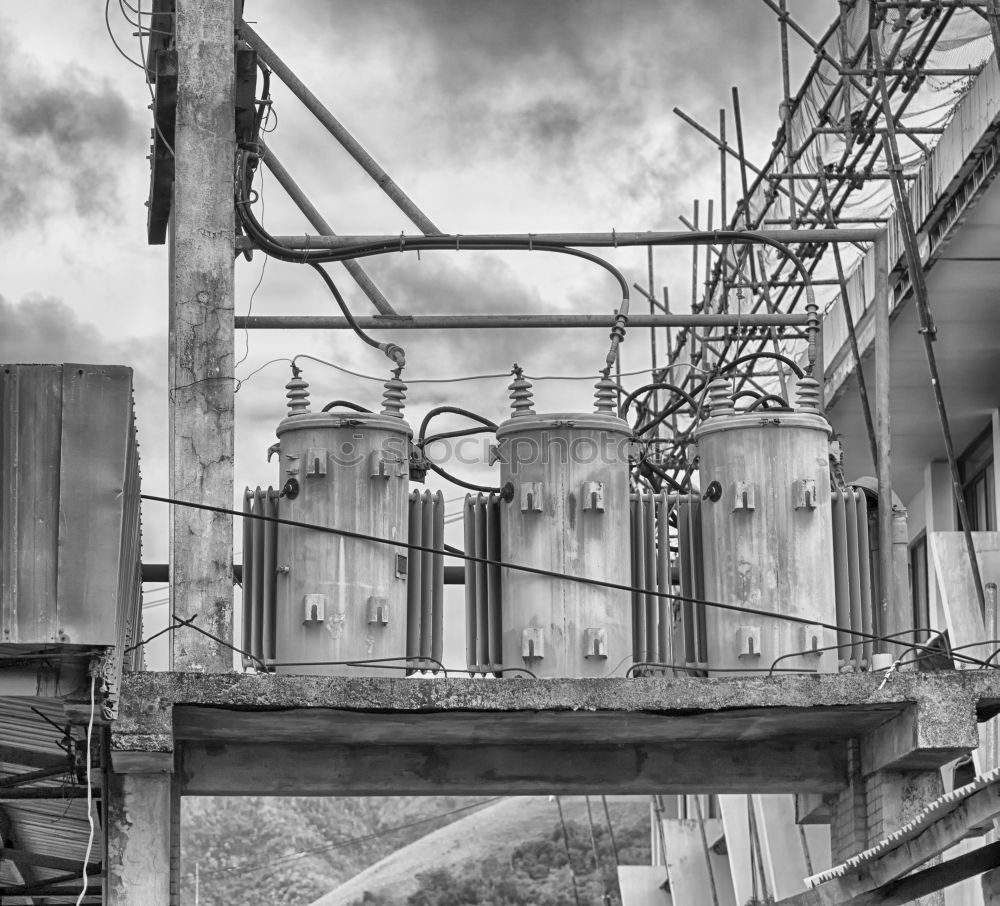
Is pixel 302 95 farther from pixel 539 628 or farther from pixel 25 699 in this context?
pixel 25 699

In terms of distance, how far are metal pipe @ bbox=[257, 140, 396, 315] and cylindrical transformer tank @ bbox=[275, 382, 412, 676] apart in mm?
1892

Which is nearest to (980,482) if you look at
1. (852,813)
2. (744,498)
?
(744,498)

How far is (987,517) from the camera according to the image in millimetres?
22109

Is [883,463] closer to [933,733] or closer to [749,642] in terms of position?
[749,642]

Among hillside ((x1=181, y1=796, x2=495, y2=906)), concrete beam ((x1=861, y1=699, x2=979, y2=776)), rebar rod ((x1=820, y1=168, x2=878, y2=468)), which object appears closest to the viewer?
concrete beam ((x1=861, y1=699, x2=979, y2=776))

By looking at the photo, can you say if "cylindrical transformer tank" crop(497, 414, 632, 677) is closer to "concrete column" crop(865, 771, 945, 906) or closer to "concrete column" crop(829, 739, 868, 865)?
"concrete column" crop(829, 739, 868, 865)

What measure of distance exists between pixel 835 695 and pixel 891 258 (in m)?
9.24

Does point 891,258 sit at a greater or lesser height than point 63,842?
greater

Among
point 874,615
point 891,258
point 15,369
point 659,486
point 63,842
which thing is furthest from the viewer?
point 891,258

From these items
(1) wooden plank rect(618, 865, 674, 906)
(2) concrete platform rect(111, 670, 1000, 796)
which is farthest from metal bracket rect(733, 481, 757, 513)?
(1) wooden plank rect(618, 865, 674, 906)

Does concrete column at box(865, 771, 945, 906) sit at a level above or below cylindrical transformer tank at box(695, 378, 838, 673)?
below

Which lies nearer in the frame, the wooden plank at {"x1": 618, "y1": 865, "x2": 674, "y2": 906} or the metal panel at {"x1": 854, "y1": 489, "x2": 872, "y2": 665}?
the metal panel at {"x1": 854, "y1": 489, "x2": 872, "y2": 665}

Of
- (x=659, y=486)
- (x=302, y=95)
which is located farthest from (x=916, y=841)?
(x=302, y=95)

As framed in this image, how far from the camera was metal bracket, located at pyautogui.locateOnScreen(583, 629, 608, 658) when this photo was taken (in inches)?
422
